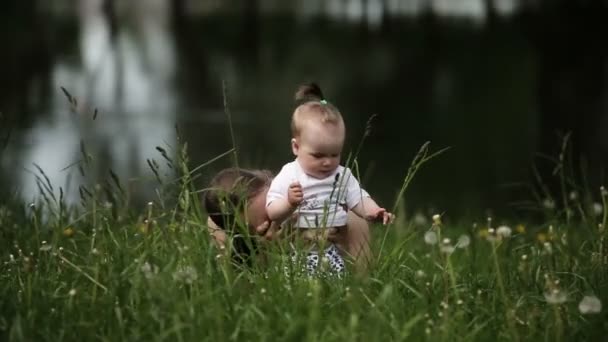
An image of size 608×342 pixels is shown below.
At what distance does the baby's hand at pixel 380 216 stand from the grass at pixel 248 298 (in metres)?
0.10

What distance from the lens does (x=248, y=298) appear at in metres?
3.66

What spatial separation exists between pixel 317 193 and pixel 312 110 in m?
0.29

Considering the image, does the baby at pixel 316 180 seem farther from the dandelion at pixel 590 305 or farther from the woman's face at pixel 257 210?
the dandelion at pixel 590 305

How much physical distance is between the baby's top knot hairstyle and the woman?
0.25 metres

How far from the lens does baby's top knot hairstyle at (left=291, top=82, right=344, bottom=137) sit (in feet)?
13.3

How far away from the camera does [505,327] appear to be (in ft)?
12.0

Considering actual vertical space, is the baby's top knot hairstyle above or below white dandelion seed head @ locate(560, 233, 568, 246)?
above

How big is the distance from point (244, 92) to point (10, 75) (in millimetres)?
4727

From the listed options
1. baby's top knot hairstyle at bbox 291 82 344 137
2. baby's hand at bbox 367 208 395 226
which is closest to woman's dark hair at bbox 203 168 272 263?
baby's top knot hairstyle at bbox 291 82 344 137

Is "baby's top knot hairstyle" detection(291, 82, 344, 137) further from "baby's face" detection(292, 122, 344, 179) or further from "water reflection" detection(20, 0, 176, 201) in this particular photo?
"water reflection" detection(20, 0, 176, 201)

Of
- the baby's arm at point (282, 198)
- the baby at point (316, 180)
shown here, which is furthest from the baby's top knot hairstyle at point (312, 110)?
the baby's arm at point (282, 198)

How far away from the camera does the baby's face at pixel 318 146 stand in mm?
4023

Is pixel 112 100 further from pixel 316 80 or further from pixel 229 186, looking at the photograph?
pixel 229 186

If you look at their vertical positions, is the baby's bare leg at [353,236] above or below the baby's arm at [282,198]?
below
